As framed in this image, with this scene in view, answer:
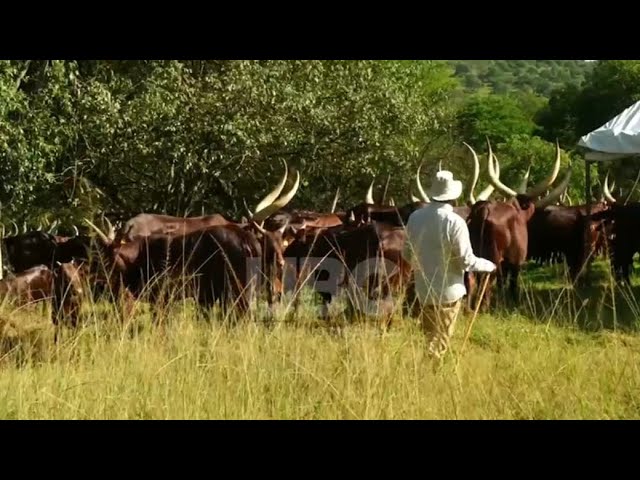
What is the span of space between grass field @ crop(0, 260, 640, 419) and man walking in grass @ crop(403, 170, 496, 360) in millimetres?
172

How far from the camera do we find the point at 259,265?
8.15 metres

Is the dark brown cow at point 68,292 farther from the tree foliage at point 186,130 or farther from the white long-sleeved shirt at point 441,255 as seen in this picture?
the tree foliage at point 186,130

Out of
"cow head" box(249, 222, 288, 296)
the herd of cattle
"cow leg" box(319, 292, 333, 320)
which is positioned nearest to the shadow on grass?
the herd of cattle

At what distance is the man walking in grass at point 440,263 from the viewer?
6059 mm

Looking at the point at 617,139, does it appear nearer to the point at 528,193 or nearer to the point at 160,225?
the point at 528,193

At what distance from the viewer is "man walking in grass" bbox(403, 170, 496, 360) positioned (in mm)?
6059

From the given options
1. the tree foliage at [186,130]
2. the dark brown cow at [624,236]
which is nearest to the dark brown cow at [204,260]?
the tree foliage at [186,130]

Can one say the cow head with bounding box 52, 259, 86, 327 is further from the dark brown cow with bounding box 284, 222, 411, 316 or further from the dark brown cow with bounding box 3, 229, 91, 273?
the dark brown cow with bounding box 3, 229, 91, 273

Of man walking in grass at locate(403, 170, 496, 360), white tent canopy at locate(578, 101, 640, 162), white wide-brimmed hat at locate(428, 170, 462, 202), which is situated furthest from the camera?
white tent canopy at locate(578, 101, 640, 162)

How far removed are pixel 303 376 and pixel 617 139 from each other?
6702 millimetres

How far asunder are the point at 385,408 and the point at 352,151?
34.5 feet

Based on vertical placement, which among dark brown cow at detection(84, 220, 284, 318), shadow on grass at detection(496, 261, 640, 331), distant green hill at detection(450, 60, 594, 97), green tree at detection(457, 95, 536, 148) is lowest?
shadow on grass at detection(496, 261, 640, 331)

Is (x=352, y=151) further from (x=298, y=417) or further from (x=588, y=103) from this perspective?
(x=588, y=103)

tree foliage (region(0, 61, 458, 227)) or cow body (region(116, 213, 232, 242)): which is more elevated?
tree foliage (region(0, 61, 458, 227))
